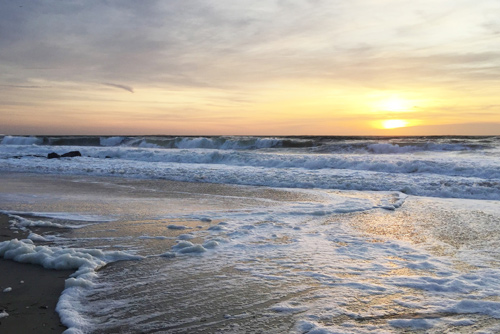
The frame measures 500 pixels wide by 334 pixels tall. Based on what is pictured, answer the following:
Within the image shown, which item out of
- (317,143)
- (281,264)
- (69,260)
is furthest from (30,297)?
(317,143)

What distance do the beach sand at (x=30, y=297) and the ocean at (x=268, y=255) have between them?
10cm

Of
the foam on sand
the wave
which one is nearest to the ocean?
the foam on sand

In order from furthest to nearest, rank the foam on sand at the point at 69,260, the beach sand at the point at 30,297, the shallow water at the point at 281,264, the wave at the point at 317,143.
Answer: the wave at the point at 317,143 → the foam on sand at the point at 69,260 → the shallow water at the point at 281,264 → the beach sand at the point at 30,297

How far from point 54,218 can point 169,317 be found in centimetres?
410

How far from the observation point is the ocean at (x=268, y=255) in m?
2.88

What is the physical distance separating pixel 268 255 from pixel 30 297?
237 cm

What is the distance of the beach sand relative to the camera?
104 inches

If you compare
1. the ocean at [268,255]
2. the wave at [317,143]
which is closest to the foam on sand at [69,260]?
the ocean at [268,255]

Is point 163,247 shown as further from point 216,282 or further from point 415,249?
point 415,249

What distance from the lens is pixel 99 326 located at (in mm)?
2672

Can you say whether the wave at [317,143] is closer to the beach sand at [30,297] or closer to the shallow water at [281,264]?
the shallow water at [281,264]

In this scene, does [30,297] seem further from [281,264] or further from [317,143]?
[317,143]

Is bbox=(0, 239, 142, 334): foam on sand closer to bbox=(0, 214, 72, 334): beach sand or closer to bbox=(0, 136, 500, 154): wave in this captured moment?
bbox=(0, 214, 72, 334): beach sand

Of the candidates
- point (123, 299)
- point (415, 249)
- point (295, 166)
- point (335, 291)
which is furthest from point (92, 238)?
point (295, 166)
